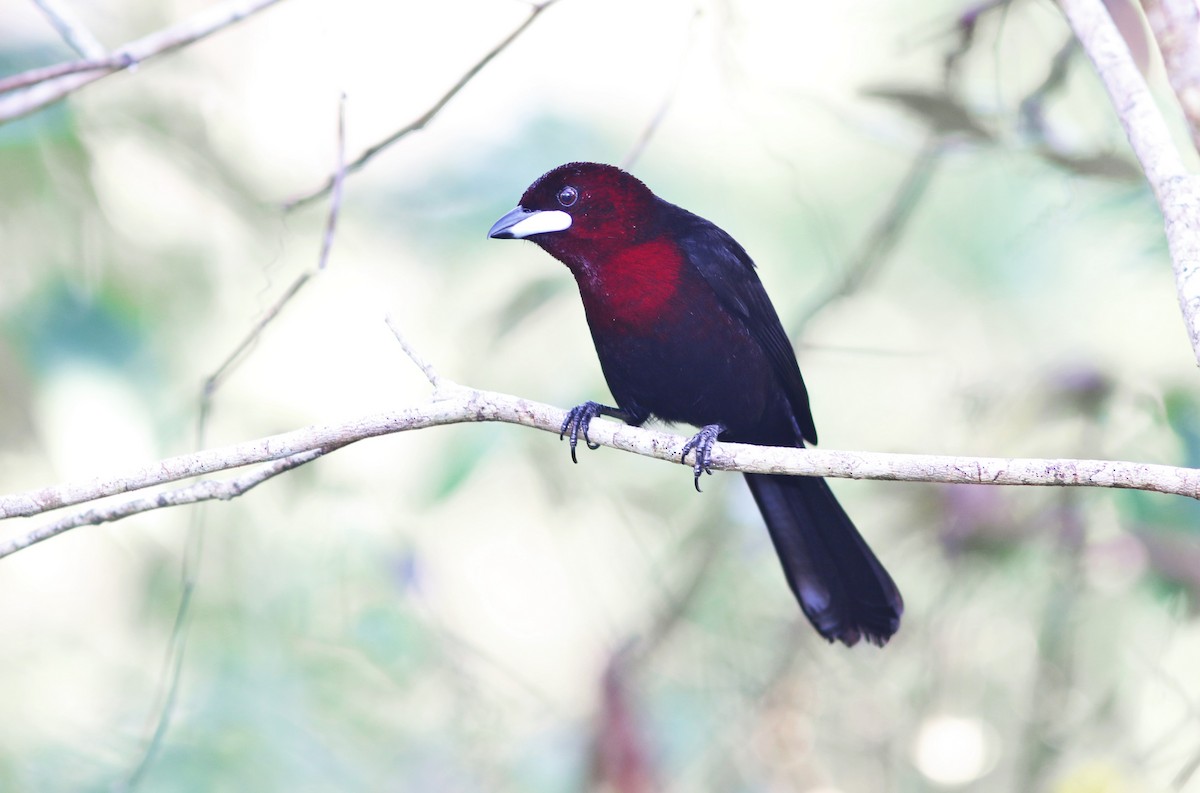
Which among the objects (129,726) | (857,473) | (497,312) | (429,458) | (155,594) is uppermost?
(857,473)

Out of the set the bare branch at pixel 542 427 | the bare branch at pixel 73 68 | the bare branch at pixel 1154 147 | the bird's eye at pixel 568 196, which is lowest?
the bird's eye at pixel 568 196

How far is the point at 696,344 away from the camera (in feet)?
10.6

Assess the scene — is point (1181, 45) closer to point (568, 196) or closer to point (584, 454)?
point (568, 196)

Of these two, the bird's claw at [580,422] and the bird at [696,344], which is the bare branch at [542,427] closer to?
the bird's claw at [580,422]

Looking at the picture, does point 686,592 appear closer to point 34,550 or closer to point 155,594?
point 155,594

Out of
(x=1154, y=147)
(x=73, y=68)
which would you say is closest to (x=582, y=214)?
(x=73, y=68)

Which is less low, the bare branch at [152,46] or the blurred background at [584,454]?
the bare branch at [152,46]

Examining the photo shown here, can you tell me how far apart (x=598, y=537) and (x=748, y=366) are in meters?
1.69

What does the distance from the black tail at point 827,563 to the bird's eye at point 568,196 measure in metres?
0.90

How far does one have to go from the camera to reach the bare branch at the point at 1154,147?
226cm

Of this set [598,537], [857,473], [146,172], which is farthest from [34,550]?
[857,473]

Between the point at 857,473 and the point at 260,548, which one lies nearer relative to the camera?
the point at 857,473

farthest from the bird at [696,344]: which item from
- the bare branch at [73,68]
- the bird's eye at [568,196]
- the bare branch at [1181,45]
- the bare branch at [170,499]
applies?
the bare branch at [1181,45]

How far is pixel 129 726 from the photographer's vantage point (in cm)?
459
